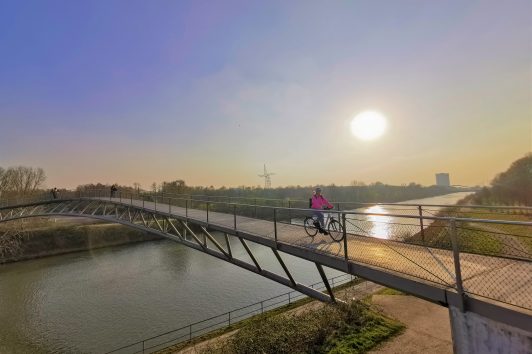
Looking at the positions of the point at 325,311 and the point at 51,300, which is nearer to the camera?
the point at 325,311

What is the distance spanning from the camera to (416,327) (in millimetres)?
12836

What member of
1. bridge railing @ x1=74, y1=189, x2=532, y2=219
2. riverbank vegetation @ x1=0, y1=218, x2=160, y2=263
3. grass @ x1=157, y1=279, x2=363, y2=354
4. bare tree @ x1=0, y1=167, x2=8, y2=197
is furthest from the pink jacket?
bare tree @ x1=0, y1=167, x2=8, y2=197

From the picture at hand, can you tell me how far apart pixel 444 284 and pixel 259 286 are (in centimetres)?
2036

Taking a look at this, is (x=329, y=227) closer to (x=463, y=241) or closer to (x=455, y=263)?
(x=463, y=241)

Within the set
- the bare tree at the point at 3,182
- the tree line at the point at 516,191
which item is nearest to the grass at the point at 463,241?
the tree line at the point at 516,191

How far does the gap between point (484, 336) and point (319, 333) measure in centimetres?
890

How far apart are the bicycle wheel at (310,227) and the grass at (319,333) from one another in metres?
3.59

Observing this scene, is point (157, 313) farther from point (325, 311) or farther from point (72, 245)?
point (72, 245)

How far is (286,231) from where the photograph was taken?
1180 cm

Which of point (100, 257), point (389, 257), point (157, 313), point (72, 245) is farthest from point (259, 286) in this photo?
point (72, 245)

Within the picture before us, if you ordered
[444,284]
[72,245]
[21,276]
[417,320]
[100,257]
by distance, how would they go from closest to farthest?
[444,284]
[417,320]
[21,276]
[100,257]
[72,245]

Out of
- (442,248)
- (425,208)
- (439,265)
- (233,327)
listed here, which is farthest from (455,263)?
(233,327)

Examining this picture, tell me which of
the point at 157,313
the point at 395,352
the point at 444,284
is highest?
the point at 444,284

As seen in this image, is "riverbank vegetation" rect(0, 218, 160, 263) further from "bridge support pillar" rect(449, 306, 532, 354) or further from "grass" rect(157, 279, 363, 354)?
"bridge support pillar" rect(449, 306, 532, 354)
